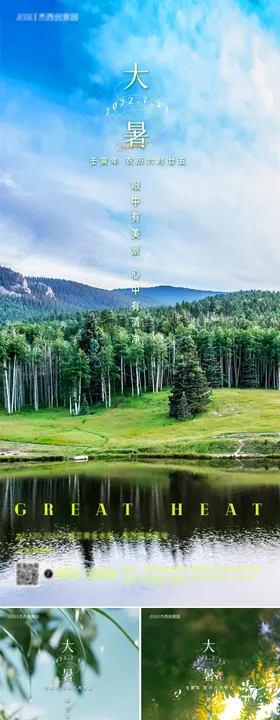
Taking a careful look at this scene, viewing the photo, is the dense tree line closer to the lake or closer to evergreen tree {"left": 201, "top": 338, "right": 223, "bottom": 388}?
evergreen tree {"left": 201, "top": 338, "right": 223, "bottom": 388}

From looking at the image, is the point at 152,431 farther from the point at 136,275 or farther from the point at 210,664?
the point at 210,664

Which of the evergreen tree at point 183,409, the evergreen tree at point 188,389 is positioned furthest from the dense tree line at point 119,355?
the evergreen tree at point 183,409

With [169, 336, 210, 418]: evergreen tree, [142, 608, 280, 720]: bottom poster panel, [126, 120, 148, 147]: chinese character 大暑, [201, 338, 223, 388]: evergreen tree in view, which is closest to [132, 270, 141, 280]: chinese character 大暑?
[169, 336, 210, 418]: evergreen tree

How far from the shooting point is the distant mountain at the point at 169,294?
10.5 meters

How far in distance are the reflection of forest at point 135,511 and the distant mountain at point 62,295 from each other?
2.58 metres

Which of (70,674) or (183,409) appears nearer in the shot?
(70,674)

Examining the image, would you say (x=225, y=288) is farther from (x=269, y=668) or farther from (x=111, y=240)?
(x=269, y=668)

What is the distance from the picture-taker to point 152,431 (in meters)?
10.9

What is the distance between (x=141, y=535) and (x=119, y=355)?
2922mm

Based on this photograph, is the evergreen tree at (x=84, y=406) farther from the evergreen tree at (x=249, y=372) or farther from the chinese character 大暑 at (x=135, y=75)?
the chinese character 大暑 at (x=135, y=75)

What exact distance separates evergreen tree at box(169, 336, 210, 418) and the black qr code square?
328cm

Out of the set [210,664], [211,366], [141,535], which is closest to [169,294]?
[211,366]

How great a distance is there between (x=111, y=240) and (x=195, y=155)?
1.68 meters

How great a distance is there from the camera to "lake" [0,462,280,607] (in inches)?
341
